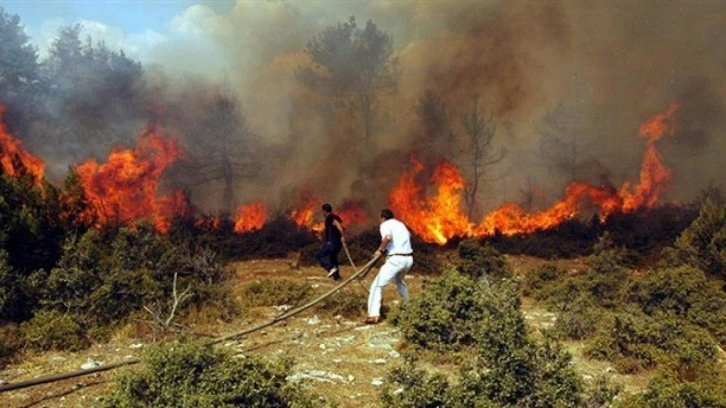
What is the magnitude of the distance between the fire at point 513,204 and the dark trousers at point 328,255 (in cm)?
1012

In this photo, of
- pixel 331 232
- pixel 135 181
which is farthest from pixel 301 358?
pixel 135 181

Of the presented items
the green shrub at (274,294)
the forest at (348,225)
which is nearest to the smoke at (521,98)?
the forest at (348,225)

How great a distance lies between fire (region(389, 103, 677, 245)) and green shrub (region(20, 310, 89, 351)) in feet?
54.8

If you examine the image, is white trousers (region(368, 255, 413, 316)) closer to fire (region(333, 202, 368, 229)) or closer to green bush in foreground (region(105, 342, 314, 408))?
green bush in foreground (region(105, 342, 314, 408))

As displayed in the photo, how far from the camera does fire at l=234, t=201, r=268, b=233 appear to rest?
83.9ft

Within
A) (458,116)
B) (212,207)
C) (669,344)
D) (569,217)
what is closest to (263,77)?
(212,207)

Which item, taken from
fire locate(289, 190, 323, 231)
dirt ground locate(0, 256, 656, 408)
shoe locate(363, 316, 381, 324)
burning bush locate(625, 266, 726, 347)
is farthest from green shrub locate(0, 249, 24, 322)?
fire locate(289, 190, 323, 231)

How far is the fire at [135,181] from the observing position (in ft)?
77.4

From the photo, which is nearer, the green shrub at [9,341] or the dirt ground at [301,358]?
the dirt ground at [301,358]

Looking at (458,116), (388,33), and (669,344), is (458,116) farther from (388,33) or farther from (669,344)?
(669,344)

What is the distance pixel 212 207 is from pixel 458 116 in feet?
42.1

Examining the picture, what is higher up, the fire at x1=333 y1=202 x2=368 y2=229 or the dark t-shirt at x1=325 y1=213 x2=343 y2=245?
the fire at x1=333 y1=202 x2=368 y2=229

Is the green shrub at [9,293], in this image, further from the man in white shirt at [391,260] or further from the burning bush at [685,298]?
the burning bush at [685,298]

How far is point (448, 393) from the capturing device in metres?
5.68
